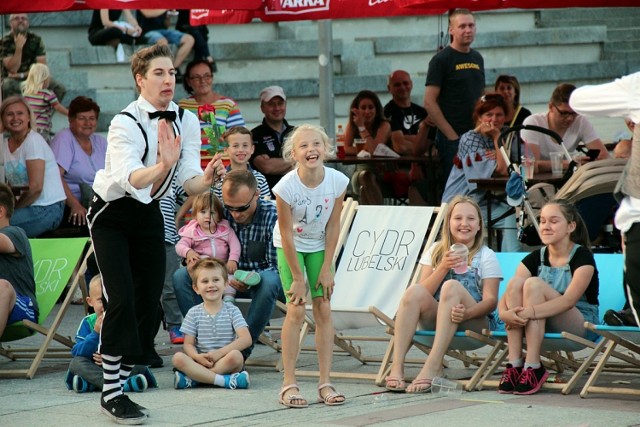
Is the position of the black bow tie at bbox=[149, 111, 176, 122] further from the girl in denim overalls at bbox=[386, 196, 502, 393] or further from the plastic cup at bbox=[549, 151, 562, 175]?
the plastic cup at bbox=[549, 151, 562, 175]

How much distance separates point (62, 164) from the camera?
423 inches

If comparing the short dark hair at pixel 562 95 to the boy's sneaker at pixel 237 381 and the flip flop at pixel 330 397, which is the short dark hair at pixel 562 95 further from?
the flip flop at pixel 330 397

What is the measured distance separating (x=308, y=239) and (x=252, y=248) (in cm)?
141

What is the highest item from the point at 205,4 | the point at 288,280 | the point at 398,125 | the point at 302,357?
the point at 205,4

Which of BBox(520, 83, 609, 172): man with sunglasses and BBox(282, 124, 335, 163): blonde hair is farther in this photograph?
BBox(520, 83, 609, 172): man with sunglasses

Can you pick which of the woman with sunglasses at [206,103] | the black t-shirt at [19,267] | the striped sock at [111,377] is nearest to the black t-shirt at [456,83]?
the woman with sunglasses at [206,103]

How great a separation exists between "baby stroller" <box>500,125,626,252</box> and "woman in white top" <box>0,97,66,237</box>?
364 cm

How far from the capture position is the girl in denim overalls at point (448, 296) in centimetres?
685

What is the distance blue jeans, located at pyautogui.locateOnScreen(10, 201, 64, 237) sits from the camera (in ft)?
33.4

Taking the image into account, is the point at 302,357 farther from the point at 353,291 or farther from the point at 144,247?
the point at 144,247

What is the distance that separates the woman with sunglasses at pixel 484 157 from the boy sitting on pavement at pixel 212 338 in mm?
3357

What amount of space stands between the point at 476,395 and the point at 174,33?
10239 mm

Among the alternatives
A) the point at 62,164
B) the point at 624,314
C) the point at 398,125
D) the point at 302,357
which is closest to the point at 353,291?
the point at 302,357

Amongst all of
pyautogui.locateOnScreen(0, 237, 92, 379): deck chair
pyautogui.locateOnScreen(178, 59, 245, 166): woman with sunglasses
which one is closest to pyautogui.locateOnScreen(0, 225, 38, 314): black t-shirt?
pyautogui.locateOnScreen(0, 237, 92, 379): deck chair
